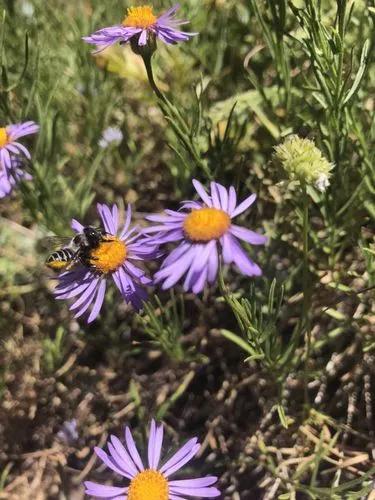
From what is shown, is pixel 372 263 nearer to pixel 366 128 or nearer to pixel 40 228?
pixel 366 128

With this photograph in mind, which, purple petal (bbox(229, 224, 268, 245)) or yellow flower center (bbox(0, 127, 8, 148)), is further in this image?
yellow flower center (bbox(0, 127, 8, 148))

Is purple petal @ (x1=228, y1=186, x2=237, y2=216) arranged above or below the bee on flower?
above

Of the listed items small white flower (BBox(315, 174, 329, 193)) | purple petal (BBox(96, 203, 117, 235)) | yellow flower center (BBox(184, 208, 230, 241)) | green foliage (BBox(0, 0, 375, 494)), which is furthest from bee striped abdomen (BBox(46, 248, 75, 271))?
small white flower (BBox(315, 174, 329, 193))

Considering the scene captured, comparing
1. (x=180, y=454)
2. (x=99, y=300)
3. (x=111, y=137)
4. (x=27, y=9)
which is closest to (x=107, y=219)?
(x=99, y=300)

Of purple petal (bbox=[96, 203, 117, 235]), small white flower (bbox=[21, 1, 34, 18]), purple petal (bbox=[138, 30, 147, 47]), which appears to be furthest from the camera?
small white flower (bbox=[21, 1, 34, 18])

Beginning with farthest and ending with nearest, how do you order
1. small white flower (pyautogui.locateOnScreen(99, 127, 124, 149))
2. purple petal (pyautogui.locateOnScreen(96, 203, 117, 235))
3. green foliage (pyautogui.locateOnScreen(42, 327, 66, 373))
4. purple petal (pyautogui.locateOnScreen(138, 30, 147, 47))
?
small white flower (pyautogui.locateOnScreen(99, 127, 124, 149)) < green foliage (pyautogui.locateOnScreen(42, 327, 66, 373)) < purple petal (pyautogui.locateOnScreen(96, 203, 117, 235)) < purple petal (pyautogui.locateOnScreen(138, 30, 147, 47))

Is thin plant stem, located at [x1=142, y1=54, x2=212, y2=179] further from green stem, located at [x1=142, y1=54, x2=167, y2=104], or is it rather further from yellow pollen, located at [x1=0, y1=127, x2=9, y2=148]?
yellow pollen, located at [x1=0, y1=127, x2=9, y2=148]
